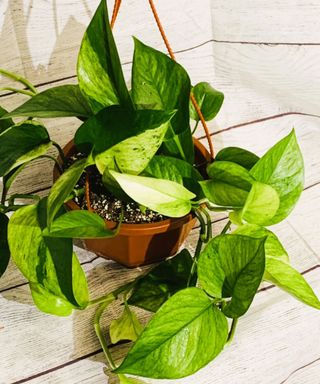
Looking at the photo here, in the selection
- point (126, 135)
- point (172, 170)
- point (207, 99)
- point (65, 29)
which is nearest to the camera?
point (126, 135)

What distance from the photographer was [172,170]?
83 centimetres

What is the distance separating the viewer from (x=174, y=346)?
2.38ft

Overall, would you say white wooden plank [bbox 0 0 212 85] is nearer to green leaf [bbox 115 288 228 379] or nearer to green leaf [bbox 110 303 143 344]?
green leaf [bbox 110 303 143 344]

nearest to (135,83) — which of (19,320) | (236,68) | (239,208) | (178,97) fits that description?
(178,97)

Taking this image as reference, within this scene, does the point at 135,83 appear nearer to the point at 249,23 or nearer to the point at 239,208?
the point at 239,208

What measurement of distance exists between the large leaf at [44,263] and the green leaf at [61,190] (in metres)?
0.06

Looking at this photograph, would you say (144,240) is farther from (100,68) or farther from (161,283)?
(100,68)

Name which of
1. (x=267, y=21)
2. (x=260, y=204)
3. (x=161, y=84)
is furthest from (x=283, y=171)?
(x=267, y=21)

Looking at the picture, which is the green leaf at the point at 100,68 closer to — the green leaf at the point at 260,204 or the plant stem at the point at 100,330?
the green leaf at the point at 260,204

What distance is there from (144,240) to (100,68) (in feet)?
0.86

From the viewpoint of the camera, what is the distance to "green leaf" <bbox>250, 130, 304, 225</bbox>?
2.59 ft

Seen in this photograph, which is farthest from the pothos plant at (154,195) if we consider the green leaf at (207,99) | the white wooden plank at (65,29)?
the white wooden plank at (65,29)

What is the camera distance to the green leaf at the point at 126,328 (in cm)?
91

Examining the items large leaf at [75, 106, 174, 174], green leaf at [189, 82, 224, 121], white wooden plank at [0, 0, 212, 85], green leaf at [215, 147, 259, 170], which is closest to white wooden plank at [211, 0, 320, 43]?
white wooden plank at [0, 0, 212, 85]
